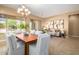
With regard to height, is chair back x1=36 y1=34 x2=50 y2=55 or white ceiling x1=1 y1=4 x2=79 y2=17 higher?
white ceiling x1=1 y1=4 x2=79 y2=17

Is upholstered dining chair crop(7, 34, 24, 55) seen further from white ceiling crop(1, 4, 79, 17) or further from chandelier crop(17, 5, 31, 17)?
white ceiling crop(1, 4, 79, 17)

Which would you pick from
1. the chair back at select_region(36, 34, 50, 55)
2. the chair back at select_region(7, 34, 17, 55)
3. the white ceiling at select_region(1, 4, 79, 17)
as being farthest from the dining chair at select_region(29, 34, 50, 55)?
the white ceiling at select_region(1, 4, 79, 17)

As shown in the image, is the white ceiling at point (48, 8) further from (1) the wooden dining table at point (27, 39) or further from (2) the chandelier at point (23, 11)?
(1) the wooden dining table at point (27, 39)

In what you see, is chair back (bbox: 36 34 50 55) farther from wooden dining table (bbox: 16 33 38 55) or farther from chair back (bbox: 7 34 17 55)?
chair back (bbox: 7 34 17 55)

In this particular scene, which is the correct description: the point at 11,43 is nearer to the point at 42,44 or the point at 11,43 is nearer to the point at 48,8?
the point at 42,44

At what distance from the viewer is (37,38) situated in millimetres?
2021

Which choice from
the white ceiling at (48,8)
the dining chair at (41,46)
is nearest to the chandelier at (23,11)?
the white ceiling at (48,8)

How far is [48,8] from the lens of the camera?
2.00 metres

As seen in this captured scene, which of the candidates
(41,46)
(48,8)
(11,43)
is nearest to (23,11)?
(48,8)

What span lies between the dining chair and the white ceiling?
44cm

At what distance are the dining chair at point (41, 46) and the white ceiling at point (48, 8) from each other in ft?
1.46

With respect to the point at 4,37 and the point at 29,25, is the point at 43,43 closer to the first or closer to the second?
the point at 29,25

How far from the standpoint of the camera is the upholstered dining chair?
6.44ft
